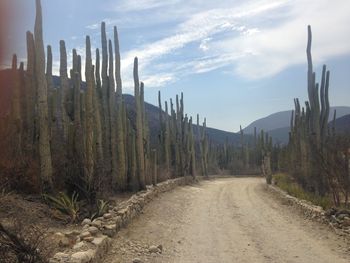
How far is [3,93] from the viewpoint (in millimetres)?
17609

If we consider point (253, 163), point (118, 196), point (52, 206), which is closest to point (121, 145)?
point (118, 196)

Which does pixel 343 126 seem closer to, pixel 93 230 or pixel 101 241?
pixel 93 230

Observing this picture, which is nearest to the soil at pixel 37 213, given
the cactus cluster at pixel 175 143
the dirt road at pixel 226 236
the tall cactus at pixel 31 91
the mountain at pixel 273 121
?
the dirt road at pixel 226 236

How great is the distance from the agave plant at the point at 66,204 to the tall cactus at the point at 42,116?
627mm

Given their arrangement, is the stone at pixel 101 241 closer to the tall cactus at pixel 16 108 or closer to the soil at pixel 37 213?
the soil at pixel 37 213

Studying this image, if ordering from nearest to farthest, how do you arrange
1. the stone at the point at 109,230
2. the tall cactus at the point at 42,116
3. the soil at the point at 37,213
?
the soil at the point at 37,213 → the stone at the point at 109,230 → the tall cactus at the point at 42,116

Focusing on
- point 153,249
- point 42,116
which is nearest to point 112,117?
point 42,116

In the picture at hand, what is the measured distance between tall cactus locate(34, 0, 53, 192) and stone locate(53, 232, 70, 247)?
386cm

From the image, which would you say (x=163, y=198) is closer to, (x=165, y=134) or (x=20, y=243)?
(x=165, y=134)

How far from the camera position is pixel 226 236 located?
36.1ft

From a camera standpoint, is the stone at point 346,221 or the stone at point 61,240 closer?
the stone at point 61,240

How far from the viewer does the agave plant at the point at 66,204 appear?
11.5 m

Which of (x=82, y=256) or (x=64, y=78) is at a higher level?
(x=64, y=78)

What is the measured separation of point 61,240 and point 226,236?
160 inches
